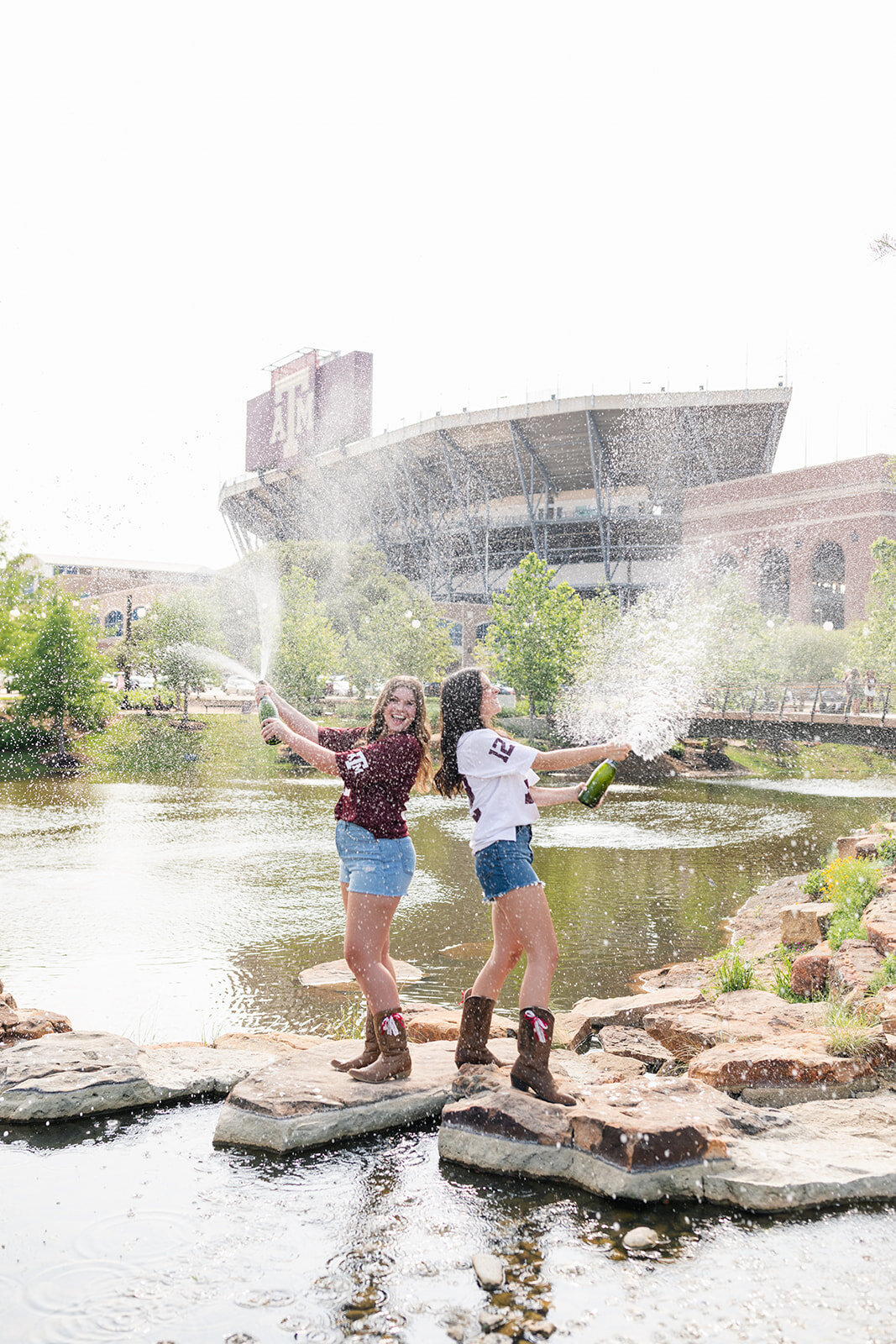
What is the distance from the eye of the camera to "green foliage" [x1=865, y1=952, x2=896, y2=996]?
5.57m

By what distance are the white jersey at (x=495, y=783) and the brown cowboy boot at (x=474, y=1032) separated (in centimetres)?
71

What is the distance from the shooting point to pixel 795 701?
4250 centimetres

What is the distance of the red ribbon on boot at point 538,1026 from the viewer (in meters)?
3.82

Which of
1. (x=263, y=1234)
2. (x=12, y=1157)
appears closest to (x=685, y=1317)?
(x=263, y=1234)

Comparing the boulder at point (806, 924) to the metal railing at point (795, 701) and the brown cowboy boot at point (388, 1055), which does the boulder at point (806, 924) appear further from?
the metal railing at point (795, 701)

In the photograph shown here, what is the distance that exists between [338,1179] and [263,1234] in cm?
45

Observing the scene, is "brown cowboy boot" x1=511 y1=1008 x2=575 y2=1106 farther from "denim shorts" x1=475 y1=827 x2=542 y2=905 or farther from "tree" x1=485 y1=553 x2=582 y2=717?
"tree" x1=485 y1=553 x2=582 y2=717

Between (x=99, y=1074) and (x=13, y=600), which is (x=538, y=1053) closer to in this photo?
(x=99, y=1074)

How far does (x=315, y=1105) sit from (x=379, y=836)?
3.49 ft

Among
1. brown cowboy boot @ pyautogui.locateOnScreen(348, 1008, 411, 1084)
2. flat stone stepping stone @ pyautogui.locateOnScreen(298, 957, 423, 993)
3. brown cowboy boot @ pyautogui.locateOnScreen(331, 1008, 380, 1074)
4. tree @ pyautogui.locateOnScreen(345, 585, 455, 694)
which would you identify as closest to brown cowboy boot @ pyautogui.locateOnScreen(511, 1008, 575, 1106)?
brown cowboy boot @ pyautogui.locateOnScreen(348, 1008, 411, 1084)

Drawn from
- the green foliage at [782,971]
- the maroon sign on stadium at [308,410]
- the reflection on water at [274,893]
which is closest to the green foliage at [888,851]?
the green foliage at [782,971]

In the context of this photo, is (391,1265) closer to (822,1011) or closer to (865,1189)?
(865,1189)

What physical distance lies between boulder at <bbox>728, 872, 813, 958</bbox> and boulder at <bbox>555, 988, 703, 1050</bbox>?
221 cm

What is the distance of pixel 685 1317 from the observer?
2582mm
